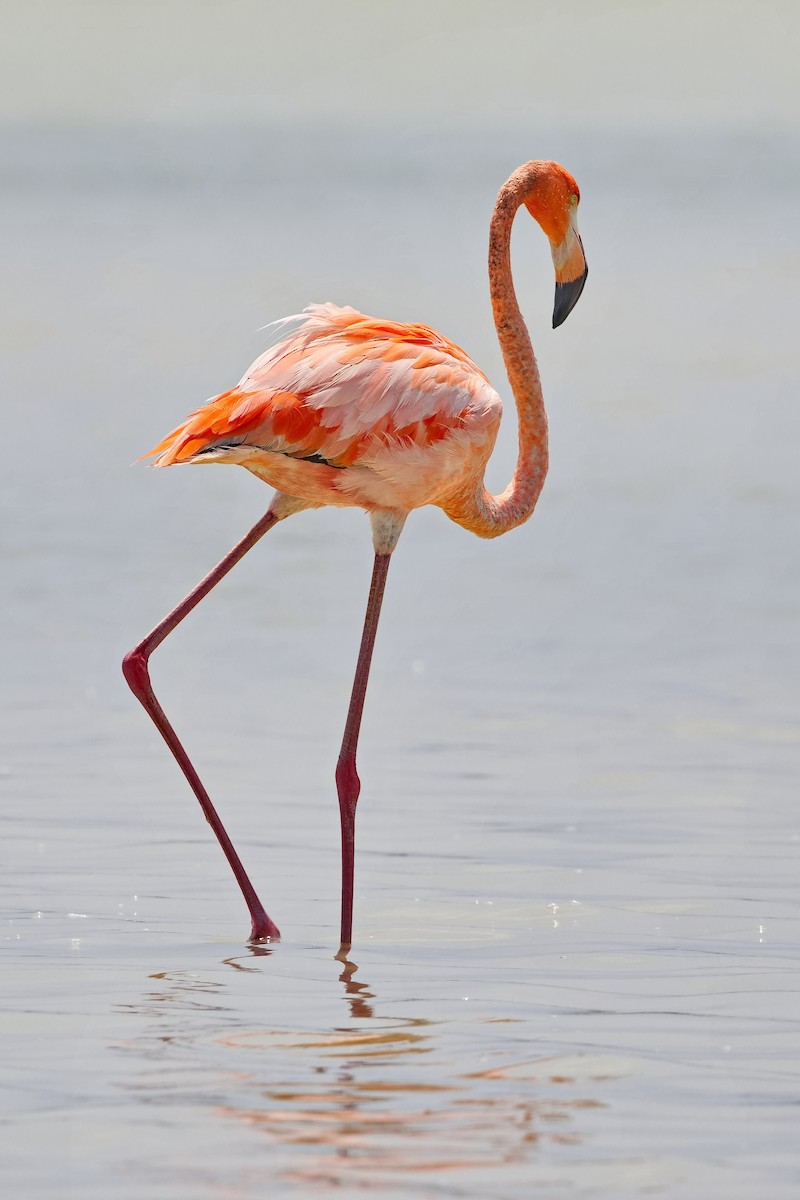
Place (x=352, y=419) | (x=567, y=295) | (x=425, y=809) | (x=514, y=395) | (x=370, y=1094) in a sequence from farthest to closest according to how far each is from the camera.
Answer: (x=425, y=809) < (x=567, y=295) < (x=514, y=395) < (x=352, y=419) < (x=370, y=1094)

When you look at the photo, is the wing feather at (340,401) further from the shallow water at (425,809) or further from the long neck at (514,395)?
the shallow water at (425,809)

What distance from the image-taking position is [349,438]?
5.69 metres

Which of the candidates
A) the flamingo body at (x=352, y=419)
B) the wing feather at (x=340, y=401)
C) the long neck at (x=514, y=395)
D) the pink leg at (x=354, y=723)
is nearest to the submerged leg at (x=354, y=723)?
the pink leg at (x=354, y=723)

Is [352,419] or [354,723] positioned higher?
[352,419]

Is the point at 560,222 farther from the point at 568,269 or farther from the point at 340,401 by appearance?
the point at 340,401

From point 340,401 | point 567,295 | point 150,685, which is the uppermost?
point 567,295

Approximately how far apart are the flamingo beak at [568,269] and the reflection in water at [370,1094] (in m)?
2.82

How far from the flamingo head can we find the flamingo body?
661mm

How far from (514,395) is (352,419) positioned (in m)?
0.95

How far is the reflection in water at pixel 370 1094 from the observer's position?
3490 mm

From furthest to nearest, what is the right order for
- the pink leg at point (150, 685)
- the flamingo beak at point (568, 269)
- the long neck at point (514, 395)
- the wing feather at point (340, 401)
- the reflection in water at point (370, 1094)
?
1. the flamingo beak at point (568, 269)
2. the long neck at point (514, 395)
3. the pink leg at point (150, 685)
4. the wing feather at point (340, 401)
5. the reflection in water at point (370, 1094)

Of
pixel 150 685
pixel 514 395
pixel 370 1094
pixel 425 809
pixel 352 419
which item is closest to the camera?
pixel 370 1094

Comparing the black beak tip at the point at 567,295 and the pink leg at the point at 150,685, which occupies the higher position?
the black beak tip at the point at 567,295

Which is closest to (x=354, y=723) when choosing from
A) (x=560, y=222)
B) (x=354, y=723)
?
(x=354, y=723)
